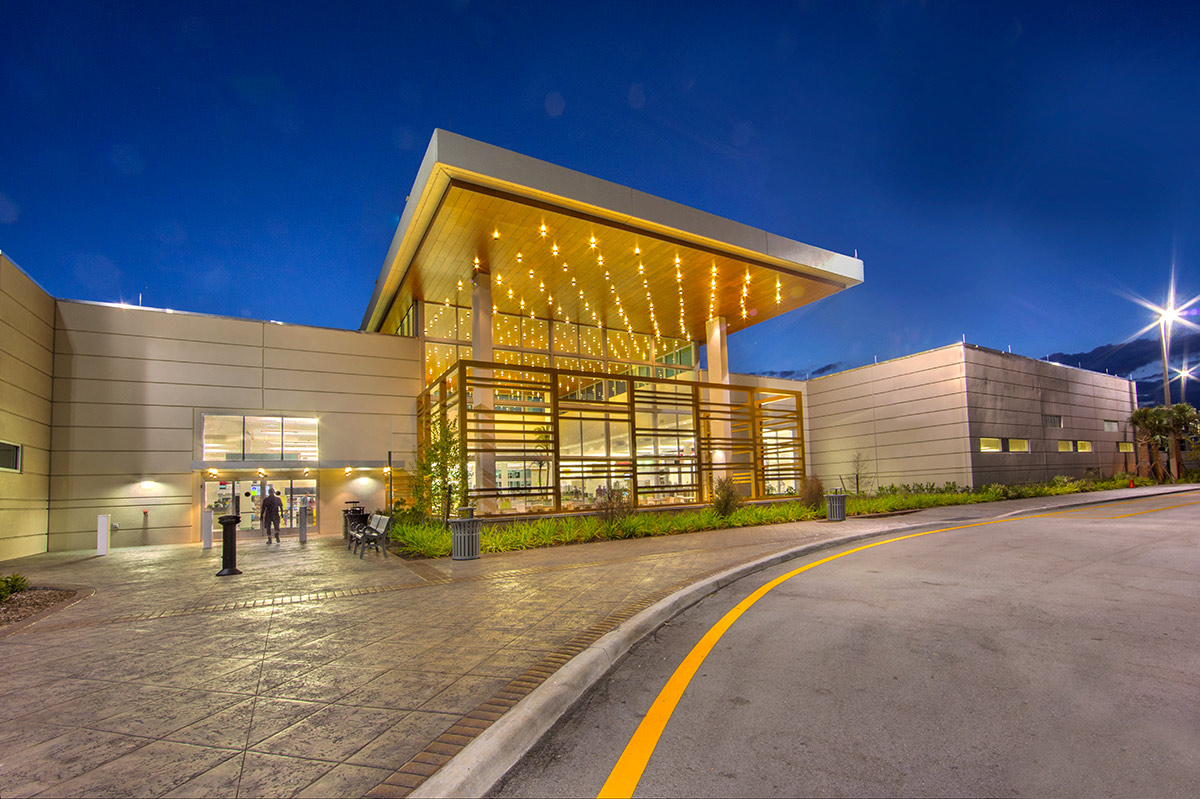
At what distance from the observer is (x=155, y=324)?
68.8 feet

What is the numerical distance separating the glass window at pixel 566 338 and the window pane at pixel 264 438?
1171 centimetres

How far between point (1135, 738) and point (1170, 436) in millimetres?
52713

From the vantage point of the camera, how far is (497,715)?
3.86 metres

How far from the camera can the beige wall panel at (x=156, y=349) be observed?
19953mm

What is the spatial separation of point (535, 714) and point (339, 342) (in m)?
22.3

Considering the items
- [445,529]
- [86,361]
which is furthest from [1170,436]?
[86,361]

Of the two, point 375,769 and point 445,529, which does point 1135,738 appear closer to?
point 375,769

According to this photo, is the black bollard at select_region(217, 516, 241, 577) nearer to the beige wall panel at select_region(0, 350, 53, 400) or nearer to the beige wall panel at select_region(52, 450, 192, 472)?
the beige wall panel at select_region(0, 350, 53, 400)

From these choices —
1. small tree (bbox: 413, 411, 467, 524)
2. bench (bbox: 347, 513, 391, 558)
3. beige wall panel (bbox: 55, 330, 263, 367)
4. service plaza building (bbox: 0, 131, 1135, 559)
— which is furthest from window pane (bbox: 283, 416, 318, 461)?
small tree (bbox: 413, 411, 467, 524)

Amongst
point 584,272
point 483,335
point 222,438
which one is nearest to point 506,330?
point 483,335

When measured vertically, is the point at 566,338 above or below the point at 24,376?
above

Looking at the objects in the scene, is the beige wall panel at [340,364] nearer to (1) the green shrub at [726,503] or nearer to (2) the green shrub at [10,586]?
(1) the green shrub at [726,503]

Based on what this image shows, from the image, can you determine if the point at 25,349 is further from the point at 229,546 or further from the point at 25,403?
the point at 229,546

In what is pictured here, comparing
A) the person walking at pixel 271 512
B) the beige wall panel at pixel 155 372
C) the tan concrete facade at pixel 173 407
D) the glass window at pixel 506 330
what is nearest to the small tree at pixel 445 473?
the person walking at pixel 271 512
